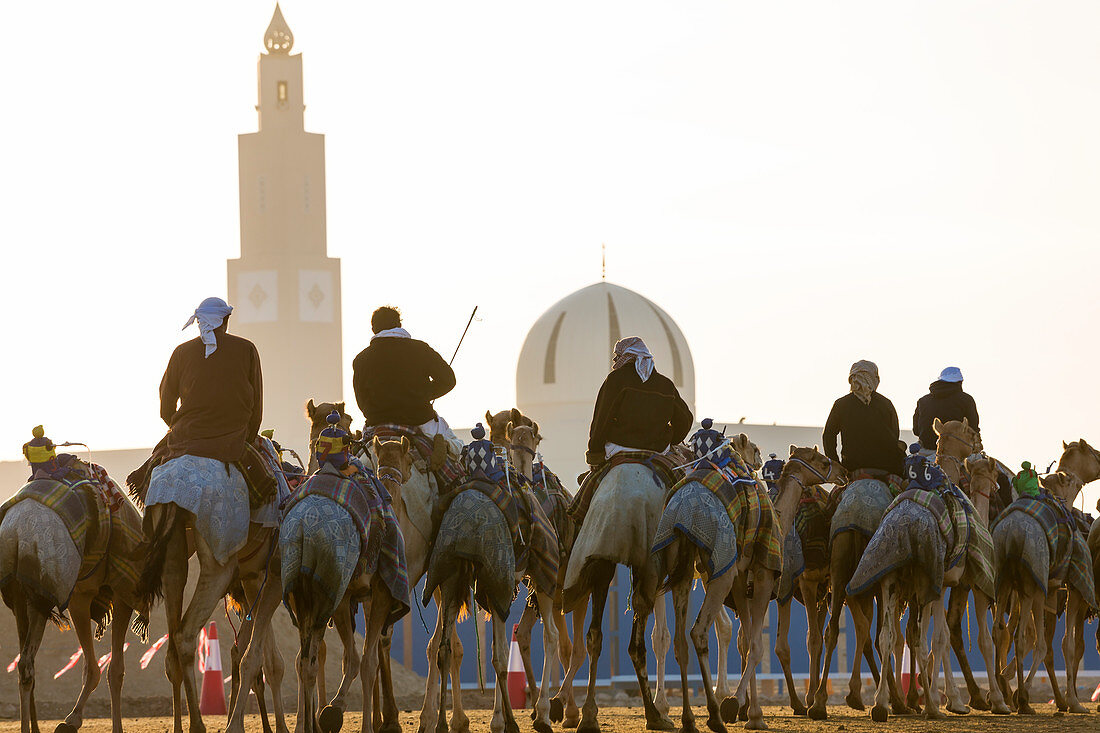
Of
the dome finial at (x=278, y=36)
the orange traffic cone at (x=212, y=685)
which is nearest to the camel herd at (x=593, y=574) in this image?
the orange traffic cone at (x=212, y=685)

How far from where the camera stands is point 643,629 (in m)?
14.9

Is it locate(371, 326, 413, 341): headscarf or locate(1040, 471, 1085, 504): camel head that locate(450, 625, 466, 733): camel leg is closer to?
locate(371, 326, 413, 341): headscarf

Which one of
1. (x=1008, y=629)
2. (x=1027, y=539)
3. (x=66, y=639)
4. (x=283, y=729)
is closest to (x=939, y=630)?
(x=1027, y=539)

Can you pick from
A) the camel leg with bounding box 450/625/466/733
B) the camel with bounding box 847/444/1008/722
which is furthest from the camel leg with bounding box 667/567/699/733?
the camel with bounding box 847/444/1008/722

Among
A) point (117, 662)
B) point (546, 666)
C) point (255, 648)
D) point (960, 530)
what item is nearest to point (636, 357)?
point (546, 666)

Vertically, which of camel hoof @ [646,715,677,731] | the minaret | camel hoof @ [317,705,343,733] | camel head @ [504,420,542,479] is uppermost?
the minaret

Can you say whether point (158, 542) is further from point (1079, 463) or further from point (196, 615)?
point (1079, 463)

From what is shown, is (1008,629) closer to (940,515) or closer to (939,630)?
(939,630)

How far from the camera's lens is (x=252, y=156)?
94125 millimetres

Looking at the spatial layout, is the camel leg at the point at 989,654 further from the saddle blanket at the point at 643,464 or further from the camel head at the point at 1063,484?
the saddle blanket at the point at 643,464

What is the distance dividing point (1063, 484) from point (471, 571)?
23.9 ft

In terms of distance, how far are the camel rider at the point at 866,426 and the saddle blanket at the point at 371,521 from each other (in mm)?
5138

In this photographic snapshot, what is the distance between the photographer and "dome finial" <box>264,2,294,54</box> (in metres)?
98.7

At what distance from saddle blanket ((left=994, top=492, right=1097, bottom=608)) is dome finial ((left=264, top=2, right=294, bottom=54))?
274 feet
